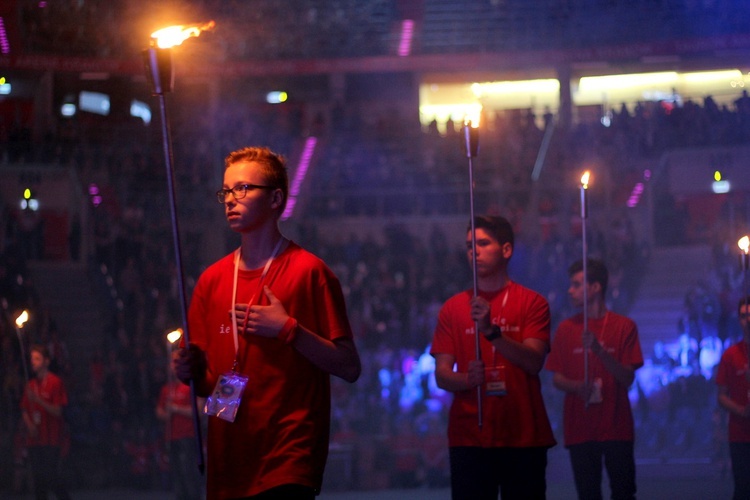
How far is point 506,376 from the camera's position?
4816 millimetres


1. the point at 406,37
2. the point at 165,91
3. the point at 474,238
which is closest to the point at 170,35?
the point at 165,91

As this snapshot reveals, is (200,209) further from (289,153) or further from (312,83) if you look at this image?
(312,83)

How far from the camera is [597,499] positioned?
5.84 m

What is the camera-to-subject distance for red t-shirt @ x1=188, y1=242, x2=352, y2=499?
3.43 m

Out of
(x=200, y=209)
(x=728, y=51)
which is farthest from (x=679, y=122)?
(x=200, y=209)

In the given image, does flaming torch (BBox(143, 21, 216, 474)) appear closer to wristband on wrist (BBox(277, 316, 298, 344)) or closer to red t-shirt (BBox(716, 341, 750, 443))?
wristband on wrist (BBox(277, 316, 298, 344))

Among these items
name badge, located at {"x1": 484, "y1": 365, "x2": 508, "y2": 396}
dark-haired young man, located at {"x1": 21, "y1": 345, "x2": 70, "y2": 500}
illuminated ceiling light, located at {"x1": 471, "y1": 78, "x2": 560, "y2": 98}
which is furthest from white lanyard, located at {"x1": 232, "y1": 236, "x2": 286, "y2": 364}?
illuminated ceiling light, located at {"x1": 471, "y1": 78, "x2": 560, "y2": 98}

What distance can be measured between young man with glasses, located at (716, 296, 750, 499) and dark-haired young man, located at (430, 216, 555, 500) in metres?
2.08

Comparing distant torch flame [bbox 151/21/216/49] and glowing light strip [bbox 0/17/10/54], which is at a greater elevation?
glowing light strip [bbox 0/17/10/54]

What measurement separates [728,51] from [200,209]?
37.6 feet

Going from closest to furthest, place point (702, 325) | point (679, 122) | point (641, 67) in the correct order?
point (702, 325) < point (679, 122) < point (641, 67)

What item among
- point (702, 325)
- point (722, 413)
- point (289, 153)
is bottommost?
point (722, 413)

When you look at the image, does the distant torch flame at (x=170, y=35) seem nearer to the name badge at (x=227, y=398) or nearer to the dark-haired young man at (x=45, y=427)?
the name badge at (x=227, y=398)

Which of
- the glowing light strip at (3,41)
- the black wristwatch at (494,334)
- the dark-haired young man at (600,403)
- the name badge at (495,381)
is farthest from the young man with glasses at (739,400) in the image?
the glowing light strip at (3,41)
